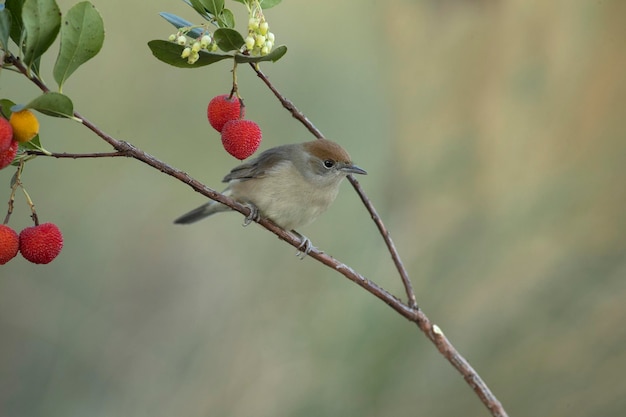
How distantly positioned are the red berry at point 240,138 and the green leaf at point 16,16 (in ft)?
1.05

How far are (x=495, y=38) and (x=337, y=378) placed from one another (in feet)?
4.89

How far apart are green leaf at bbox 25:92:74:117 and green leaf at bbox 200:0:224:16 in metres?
0.29

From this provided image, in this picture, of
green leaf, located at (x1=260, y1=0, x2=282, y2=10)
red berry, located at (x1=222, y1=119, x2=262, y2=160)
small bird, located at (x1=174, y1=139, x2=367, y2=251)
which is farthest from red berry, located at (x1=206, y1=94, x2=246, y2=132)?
small bird, located at (x1=174, y1=139, x2=367, y2=251)

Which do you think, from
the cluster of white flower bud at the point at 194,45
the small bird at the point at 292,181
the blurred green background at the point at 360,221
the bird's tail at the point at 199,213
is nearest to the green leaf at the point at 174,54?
the cluster of white flower bud at the point at 194,45

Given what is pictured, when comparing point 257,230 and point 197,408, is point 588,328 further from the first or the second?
point 197,408

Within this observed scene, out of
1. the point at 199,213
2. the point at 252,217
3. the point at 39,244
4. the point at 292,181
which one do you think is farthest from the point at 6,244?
the point at 199,213

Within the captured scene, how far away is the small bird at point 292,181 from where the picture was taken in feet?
6.51

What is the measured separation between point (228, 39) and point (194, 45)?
0.05 metres

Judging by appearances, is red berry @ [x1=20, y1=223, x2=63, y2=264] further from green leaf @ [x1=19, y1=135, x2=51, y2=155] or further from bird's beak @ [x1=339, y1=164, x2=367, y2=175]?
bird's beak @ [x1=339, y1=164, x2=367, y2=175]

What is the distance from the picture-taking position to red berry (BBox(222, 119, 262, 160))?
110 cm

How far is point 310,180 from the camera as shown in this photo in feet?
6.70

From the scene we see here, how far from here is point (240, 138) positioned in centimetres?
110

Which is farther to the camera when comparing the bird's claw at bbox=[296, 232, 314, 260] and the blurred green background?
the blurred green background

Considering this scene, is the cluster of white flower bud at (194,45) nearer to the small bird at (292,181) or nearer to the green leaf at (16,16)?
the green leaf at (16,16)
